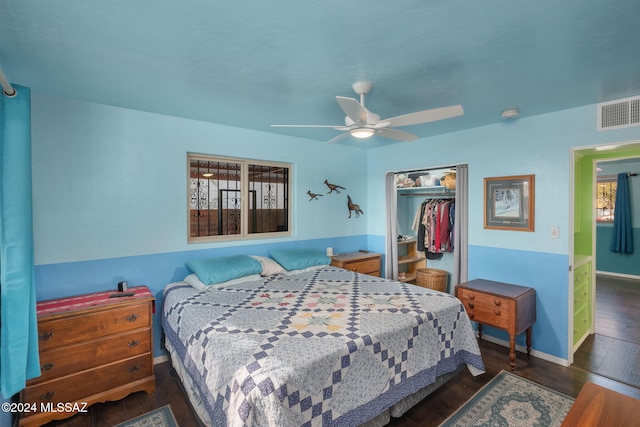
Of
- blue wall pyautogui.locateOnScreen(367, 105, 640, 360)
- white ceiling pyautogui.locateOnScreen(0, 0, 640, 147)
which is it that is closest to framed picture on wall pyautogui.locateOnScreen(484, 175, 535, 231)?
blue wall pyautogui.locateOnScreen(367, 105, 640, 360)

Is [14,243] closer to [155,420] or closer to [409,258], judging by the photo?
[155,420]

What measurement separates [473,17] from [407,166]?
2.82 meters

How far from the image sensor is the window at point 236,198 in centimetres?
337

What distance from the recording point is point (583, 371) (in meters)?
2.79

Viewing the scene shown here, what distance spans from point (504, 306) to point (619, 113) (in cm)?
192

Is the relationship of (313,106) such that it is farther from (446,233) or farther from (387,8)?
(446,233)

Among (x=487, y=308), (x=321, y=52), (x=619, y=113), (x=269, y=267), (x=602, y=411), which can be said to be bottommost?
(x=487, y=308)

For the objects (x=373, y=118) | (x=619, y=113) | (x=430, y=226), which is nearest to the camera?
(x=373, y=118)

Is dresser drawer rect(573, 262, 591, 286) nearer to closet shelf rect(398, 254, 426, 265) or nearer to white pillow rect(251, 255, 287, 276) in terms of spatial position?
closet shelf rect(398, 254, 426, 265)

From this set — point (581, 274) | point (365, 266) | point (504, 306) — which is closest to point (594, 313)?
point (581, 274)

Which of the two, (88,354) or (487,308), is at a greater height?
(487,308)

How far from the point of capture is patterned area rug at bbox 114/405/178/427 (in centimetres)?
212

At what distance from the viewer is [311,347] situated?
173 centimetres

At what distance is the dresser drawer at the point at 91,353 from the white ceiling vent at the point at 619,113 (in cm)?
430
